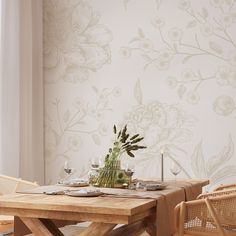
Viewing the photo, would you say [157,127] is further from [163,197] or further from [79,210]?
[79,210]

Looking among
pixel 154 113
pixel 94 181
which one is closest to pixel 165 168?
pixel 154 113

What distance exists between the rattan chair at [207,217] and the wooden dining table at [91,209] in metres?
0.11

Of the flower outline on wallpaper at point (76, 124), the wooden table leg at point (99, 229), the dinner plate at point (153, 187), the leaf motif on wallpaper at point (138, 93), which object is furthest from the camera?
the flower outline on wallpaper at point (76, 124)

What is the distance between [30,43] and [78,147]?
3.75 feet

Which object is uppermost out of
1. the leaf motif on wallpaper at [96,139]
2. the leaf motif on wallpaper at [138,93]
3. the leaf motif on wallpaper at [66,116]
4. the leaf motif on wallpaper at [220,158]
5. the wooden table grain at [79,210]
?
the leaf motif on wallpaper at [138,93]

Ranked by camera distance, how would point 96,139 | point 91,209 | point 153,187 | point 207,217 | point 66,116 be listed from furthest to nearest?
point 66,116
point 96,139
point 153,187
point 207,217
point 91,209

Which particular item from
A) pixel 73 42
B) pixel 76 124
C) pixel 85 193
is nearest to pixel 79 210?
pixel 85 193

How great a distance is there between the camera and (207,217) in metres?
3.09

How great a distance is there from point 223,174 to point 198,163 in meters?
0.25

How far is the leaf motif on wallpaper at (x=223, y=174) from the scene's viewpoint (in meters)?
4.68

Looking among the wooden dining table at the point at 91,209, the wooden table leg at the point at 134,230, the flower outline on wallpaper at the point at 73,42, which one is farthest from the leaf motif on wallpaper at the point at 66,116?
the wooden dining table at the point at 91,209

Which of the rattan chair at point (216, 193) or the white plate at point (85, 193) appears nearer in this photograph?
the white plate at point (85, 193)

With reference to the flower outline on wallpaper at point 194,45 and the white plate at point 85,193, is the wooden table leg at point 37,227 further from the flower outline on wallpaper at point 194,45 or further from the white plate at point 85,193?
the flower outline on wallpaper at point 194,45

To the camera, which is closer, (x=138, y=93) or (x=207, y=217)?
(x=207, y=217)
